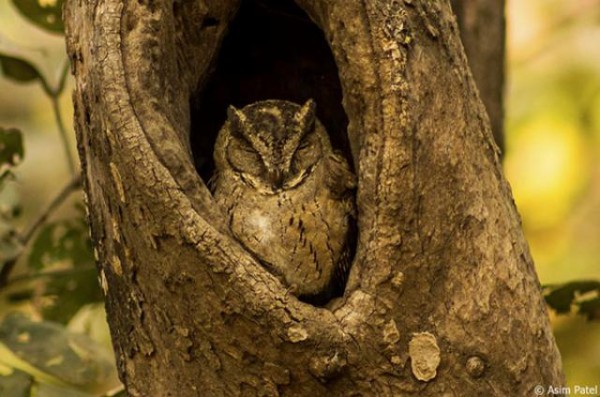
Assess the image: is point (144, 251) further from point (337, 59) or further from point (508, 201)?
point (508, 201)

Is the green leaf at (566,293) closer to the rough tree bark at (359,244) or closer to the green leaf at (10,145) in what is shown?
the rough tree bark at (359,244)

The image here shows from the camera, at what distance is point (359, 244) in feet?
11.3

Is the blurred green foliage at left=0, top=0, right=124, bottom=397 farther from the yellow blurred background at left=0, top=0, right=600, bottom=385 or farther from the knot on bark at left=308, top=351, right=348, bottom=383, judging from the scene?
the knot on bark at left=308, top=351, right=348, bottom=383

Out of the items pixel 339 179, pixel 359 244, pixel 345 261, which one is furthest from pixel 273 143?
pixel 359 244

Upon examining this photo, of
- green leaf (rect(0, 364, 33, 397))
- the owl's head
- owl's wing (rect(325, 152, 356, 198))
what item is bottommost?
green leaf (rect(0, 364, 33, 397))

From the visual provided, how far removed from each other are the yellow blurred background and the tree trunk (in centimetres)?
41

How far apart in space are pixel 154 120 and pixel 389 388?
38.9 inches

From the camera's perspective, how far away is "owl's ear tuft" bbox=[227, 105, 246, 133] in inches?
155

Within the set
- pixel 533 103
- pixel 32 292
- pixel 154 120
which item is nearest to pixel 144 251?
pixel 154 120

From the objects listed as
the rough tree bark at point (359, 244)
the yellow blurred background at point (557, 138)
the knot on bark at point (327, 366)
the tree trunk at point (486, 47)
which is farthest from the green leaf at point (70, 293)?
the tree trunk at point (486, 47)

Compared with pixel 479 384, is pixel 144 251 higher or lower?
higher

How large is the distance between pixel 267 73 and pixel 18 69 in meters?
0.96

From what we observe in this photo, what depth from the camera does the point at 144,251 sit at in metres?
3.31

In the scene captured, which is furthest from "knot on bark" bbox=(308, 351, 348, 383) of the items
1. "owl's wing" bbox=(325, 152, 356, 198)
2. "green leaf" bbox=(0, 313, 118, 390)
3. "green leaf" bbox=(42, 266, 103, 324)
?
"green leaf" bbox=(42, 266, 103, 324)
